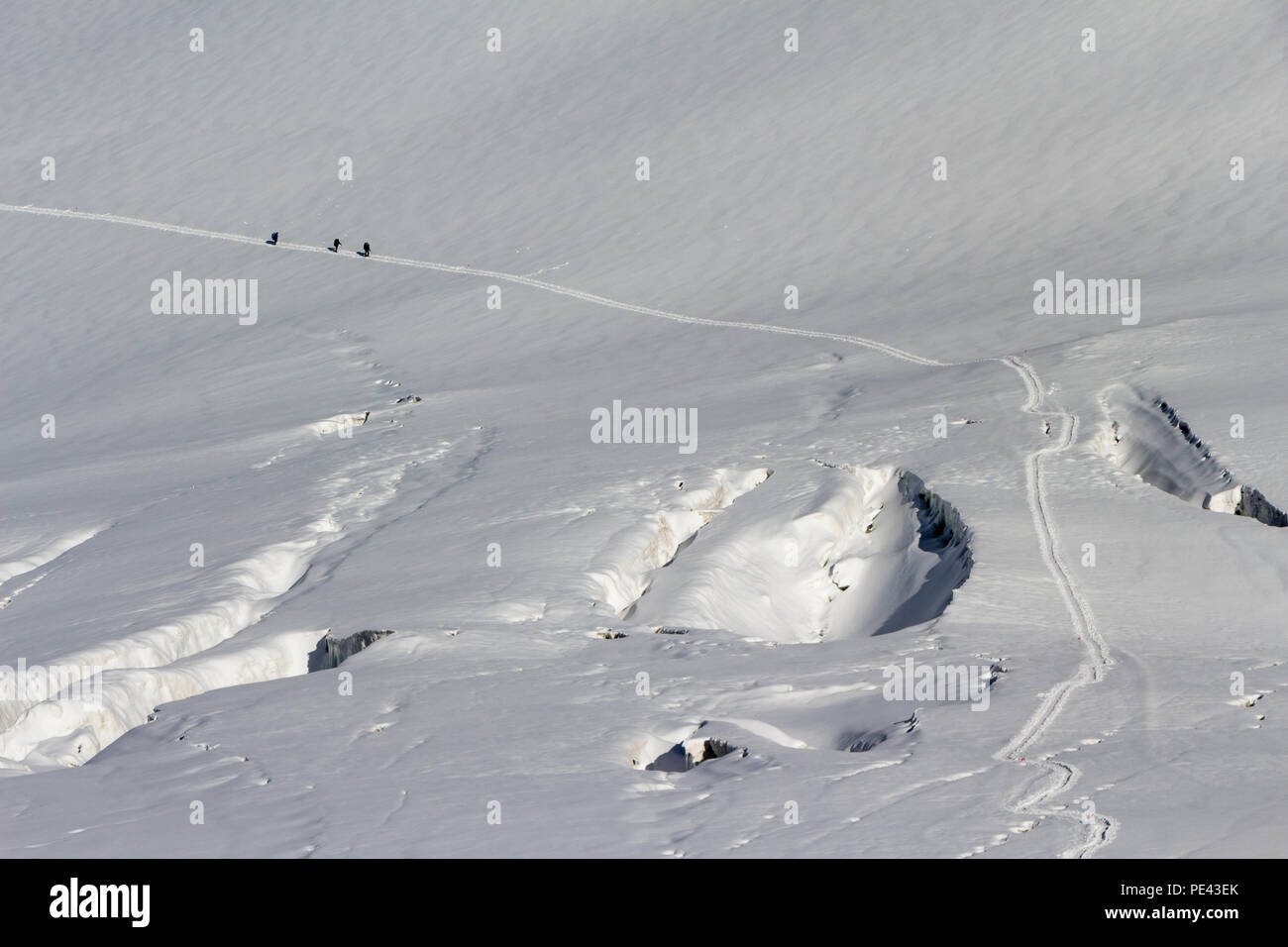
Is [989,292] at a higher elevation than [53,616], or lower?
higher

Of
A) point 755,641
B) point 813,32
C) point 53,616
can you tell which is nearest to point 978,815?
point 755,641

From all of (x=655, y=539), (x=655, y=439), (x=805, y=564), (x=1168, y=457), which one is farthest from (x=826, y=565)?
(x=655, y=439)

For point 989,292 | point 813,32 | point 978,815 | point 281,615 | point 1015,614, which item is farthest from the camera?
point 813,32

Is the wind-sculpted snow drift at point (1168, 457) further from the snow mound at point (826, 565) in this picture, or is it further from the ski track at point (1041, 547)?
the snow mound at point (826, 565)

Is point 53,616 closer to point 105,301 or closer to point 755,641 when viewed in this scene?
point 755,641

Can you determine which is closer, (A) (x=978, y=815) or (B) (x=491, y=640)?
(A) (x=978, y=815)
